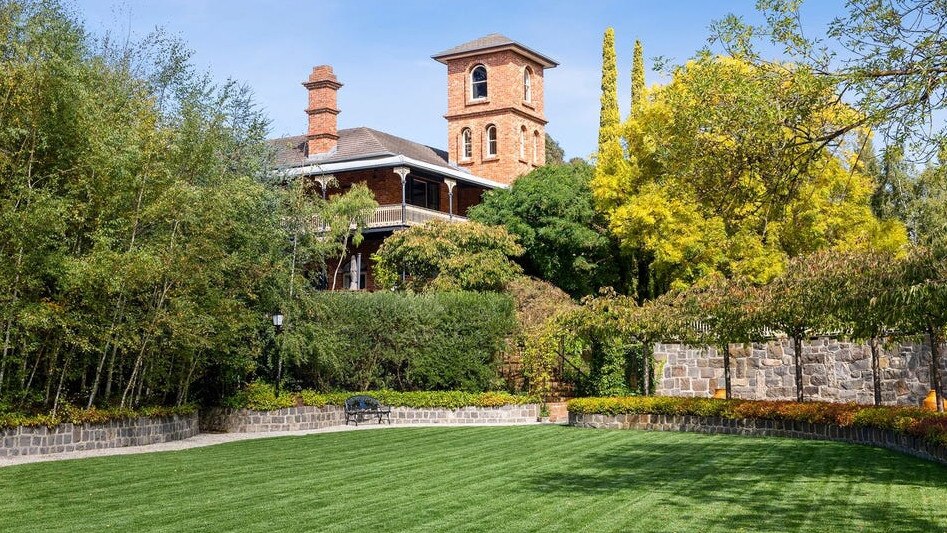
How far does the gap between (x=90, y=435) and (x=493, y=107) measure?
32.0 m

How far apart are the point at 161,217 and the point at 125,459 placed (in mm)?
4721

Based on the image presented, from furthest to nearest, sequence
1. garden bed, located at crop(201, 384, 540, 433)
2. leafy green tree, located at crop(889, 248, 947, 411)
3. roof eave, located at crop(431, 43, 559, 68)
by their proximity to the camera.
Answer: roof eave, located at crop(431, 43, 559, 68), garden bed, located at crop(201, 384, 540, 433), leafy green tree, located at crop(889, 248, 947, 411)

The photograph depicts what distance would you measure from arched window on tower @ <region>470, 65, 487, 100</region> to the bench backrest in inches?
977

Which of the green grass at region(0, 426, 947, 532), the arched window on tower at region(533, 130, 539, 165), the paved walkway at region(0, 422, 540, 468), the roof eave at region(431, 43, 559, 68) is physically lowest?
the paved walkway at region(0, 422, 540, 468)

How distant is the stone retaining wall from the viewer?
25.5 metres

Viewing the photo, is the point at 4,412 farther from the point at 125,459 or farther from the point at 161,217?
the point at 161,217

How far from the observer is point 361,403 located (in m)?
26.7

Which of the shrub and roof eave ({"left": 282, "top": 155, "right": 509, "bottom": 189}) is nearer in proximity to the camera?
the shrub

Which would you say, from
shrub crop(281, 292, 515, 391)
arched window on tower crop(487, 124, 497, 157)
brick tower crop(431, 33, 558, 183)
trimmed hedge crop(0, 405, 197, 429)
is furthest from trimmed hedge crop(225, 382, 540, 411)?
arched window on tower crop(487, 124, 497, 157)

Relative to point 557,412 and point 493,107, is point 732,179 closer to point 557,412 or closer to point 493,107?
point 557,412

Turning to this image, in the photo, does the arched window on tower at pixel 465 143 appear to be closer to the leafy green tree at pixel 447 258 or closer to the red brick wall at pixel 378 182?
the red brick wall at pixel 378 182

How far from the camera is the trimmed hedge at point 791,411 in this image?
16.4 m

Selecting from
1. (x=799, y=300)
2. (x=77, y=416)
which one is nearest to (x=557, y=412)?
(x=799, y=300)

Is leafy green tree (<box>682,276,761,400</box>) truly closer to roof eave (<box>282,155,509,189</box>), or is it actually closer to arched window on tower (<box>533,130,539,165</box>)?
roof eave (<box>282,155,509,189</box>)
